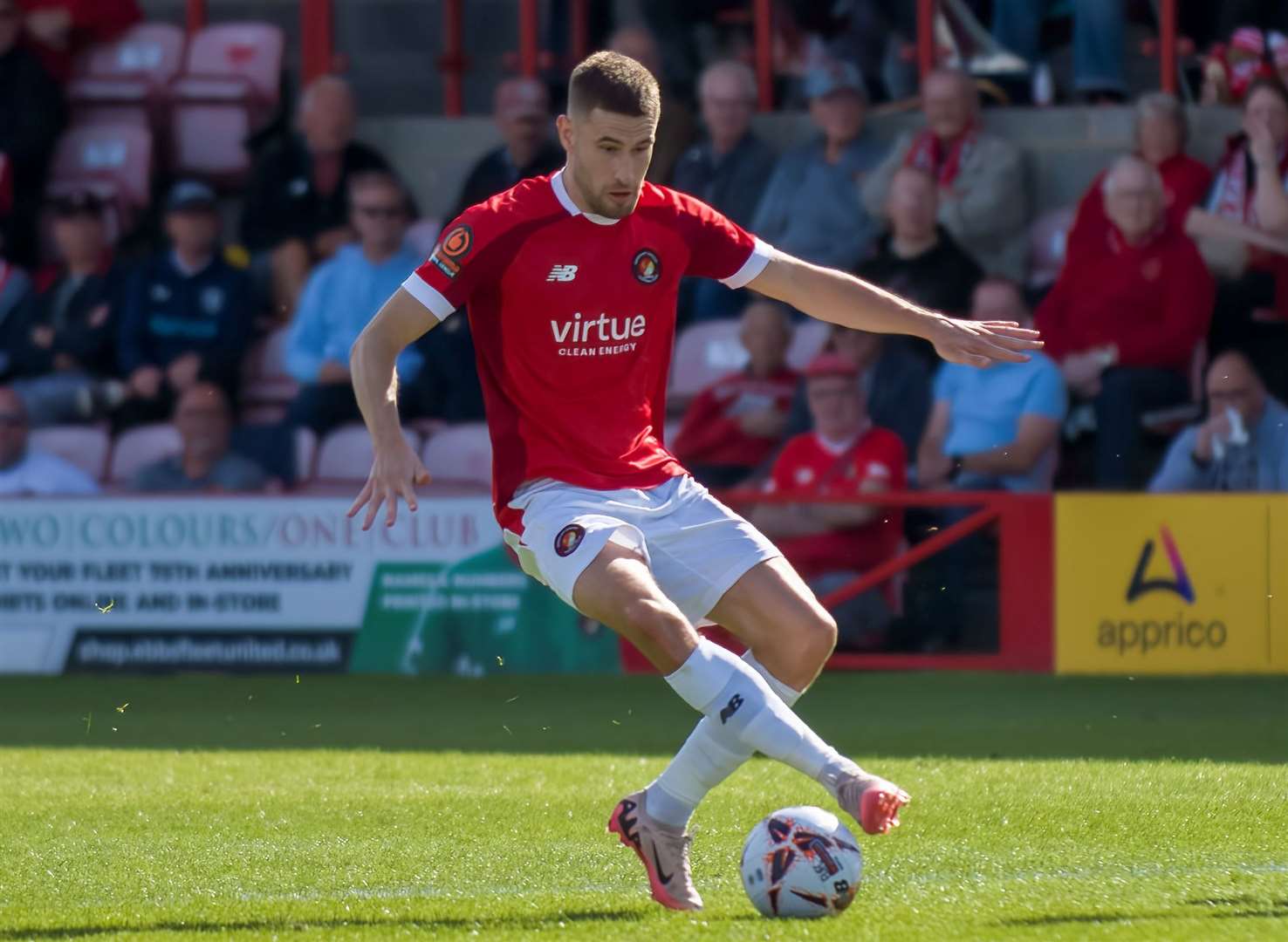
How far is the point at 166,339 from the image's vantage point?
12898mm

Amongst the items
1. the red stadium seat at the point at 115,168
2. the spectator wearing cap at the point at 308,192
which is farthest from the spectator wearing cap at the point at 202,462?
the red stadium seat at the point at 115,168

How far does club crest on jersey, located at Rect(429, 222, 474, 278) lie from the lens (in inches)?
200

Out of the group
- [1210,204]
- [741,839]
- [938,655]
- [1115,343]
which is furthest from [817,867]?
[1210,204]

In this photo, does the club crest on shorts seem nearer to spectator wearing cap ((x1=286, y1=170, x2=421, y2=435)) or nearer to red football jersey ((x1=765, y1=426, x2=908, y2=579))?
red football jersey ((x1=765, y1=426, x2=908, y2=579))

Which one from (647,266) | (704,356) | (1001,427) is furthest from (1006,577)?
(647,266)

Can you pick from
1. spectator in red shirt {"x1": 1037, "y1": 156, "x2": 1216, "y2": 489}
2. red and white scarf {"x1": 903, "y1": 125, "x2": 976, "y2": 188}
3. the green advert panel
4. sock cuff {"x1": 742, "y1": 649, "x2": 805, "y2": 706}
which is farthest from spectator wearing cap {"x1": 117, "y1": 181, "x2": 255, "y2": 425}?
sock cuff {"x1": 742, "y1": 649, "x2": 805, "y2": 706}

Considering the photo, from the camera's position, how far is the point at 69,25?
14.2m

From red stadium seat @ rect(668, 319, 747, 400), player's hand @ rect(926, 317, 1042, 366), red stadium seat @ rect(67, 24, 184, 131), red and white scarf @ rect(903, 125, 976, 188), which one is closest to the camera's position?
player's hand @ rect(926, 317, 1042, 366)

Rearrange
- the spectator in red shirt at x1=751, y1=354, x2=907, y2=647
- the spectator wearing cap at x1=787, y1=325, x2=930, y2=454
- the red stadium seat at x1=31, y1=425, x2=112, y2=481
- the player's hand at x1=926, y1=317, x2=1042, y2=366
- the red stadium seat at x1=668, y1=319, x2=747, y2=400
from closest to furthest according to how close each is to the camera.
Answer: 1. the player's hand at x1=926, y1=317, x2=1042, y2=366
2. the spectator in red shirt at x1=751, y1=354, x2=907, y2=647
3. the spectator wearing cap at x1=787, y1=325, x2=930, y2=454
4. the red stadium seat at x1=668, y1=319, x2=747, y2=400
5. the red stadium seat at x1=31, y1=425, x2=112, y2=481

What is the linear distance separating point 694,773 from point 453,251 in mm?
1432

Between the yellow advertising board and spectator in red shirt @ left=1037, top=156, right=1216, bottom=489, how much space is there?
46cm

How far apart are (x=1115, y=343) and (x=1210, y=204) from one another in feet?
3.48

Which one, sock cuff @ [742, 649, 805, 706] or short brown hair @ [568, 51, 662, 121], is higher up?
short brown hair @ [568, 51, 662, 121]

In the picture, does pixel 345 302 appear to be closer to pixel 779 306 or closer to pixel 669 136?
pixel 669 136
